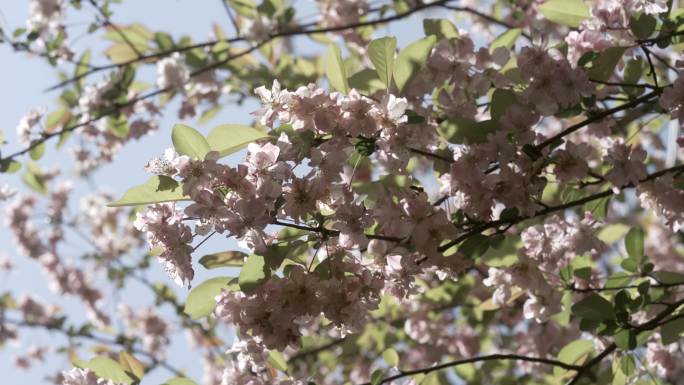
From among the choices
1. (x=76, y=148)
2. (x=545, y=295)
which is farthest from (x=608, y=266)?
(x=76, y=148)

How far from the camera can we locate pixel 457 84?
5.80 ft

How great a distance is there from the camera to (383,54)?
150 centimetres

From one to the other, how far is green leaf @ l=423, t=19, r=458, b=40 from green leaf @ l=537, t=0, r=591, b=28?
251 millimetres

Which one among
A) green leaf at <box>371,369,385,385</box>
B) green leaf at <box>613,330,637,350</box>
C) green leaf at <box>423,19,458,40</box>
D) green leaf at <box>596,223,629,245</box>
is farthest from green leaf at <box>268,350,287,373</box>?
green leaf at <box>596,223,629,245</box>

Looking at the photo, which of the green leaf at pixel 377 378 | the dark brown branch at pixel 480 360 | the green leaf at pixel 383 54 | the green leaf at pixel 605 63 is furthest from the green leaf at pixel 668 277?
the green leaf at pixel 383 54

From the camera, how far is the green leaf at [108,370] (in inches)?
68.7

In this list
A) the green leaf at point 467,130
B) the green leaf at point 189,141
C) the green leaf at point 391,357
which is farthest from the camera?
the green leaf at point 391,357

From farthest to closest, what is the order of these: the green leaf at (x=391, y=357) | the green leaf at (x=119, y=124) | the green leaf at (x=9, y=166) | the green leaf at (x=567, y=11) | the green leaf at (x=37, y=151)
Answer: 1. the green leaf at (x=119, y=124)
2. the green leaf at (x=37, y=151)
3. the green leaf at (x=9, y=166)
4. the green leaf at (x=391, y=357)
5. the green leaf at (x=567, y=11)

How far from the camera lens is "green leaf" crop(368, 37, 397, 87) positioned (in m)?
1.48

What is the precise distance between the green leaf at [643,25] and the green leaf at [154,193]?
3.73ft

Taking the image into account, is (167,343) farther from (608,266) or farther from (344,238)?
(344,238)

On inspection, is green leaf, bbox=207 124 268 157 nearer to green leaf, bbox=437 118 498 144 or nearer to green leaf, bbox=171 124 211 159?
green leaf, bbox=171 124 211 159

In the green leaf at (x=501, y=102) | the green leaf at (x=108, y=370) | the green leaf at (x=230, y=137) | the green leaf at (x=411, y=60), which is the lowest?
the green leaf at (x=108, y=370)

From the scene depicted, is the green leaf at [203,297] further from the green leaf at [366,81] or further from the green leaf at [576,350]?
the green leaf at [576,350]
